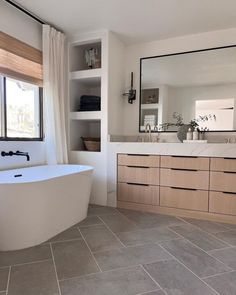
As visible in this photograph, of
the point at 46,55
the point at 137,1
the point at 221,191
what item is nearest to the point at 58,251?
the point at 221,191

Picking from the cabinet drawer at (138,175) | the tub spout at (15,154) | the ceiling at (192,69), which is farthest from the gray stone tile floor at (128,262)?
the ceiling at (192,69)

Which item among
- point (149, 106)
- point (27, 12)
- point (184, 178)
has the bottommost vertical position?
point (184, 178)

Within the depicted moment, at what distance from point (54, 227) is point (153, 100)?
89.1 inches

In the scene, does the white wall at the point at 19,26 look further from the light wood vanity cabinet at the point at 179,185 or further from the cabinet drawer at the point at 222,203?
the cabinet drawer at the point at 222,203

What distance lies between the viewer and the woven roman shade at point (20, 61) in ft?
8.14

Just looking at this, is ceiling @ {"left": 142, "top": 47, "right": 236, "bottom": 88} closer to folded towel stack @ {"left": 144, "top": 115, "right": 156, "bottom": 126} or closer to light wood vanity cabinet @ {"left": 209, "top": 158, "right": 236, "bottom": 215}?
folded towel stack @ {"left": 144, "top": 115, "right": 156, "bottom": 126}

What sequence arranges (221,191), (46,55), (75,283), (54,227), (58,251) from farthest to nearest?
(46,55) < (221,191) < (54,227) < (58,251) < (75,283)

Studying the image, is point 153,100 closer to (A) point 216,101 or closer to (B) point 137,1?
(A) point 216,101

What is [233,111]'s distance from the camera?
300cm

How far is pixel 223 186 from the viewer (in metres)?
2.61

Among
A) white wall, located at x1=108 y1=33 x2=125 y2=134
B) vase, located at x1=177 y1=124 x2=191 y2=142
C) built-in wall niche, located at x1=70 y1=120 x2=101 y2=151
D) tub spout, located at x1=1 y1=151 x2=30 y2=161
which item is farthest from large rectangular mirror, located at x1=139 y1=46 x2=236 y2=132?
tub spout, located at x1=1 y1=151 x2=30 y2=161

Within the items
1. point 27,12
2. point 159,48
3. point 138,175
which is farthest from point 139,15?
A: point 138,175

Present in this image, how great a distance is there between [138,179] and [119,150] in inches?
18.5

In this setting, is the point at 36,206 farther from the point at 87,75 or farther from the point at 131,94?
the point at 131,94
